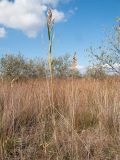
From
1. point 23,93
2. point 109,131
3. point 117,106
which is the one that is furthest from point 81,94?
point 109,131

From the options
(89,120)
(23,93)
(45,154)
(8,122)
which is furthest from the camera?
(23,93)

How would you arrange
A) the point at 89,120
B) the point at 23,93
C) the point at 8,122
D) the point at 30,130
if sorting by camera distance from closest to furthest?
the point at 8,122, the point at 30,130, the point at 89,120, the point at 23,93

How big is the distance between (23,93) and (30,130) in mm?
1673

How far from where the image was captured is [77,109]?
477 cm

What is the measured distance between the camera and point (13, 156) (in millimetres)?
3264

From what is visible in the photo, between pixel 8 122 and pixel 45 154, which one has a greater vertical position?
pixel 8 122

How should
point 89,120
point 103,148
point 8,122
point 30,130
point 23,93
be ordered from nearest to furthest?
point 103,148 → point 8,122 → point 30,130 → point 89,120 → point 23,93

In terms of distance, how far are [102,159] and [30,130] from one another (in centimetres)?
136

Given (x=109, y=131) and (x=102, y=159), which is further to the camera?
(x=109, y=131)

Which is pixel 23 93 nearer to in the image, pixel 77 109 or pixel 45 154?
pixel 77 109

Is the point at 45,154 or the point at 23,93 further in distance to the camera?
the point at 23,93

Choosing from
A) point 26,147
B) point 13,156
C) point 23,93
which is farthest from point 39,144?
point 23,93

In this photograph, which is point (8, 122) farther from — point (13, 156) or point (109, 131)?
point (109, 131)

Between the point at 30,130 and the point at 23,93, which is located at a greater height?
the point at 23,93
